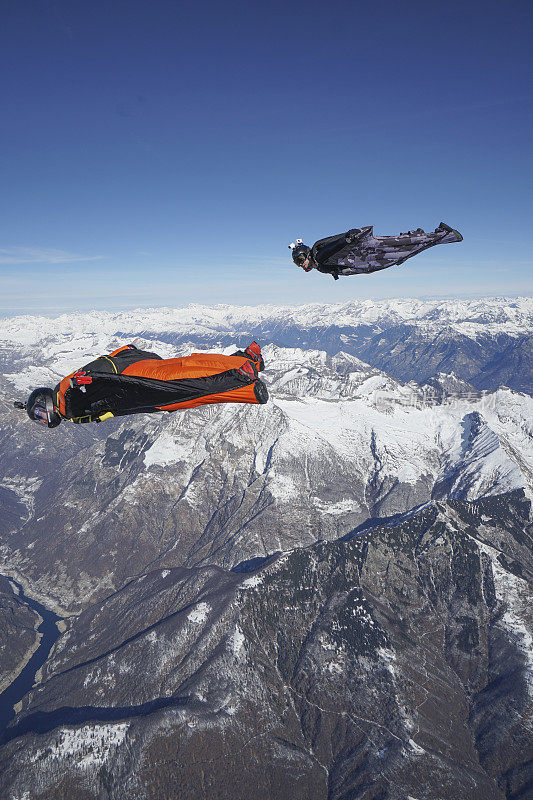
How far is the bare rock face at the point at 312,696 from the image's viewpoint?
12675cm

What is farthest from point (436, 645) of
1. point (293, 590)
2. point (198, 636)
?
point (198, 636)

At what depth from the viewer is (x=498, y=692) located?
153 m

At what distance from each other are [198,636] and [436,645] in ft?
362

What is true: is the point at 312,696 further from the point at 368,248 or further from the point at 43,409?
the point at 368,248

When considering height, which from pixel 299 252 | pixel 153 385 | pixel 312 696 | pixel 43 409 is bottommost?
pixel 312 696

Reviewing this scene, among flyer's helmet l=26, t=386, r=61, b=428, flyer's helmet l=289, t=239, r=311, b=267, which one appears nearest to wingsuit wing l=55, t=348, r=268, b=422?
flyer's helmet l=26, t=386, r=61, b=428

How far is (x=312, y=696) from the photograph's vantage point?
157750 mm

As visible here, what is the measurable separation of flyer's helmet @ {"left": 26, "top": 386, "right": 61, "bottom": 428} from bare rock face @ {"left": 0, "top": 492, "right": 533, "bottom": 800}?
545 ft

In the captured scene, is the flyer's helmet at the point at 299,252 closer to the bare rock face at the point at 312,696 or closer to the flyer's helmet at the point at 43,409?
the flyer's helmet at the point at 43,409

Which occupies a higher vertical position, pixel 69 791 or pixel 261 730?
pixel 69 791

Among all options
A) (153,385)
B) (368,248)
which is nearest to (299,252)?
(368,248)

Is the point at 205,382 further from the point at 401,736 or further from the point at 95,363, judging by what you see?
the point at 401,736

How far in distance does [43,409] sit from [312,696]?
637 ft

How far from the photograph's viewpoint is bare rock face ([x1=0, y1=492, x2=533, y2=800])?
126750 millimetres
